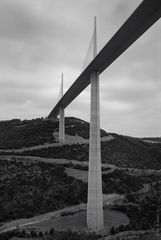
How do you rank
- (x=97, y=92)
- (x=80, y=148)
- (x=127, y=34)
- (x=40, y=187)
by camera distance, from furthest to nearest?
(x=80, y=148), (x=40, y=187), (x=97, y=92), (x=127, y=34)

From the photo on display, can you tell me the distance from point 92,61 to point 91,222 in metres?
12.8

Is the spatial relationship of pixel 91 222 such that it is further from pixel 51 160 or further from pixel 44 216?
pixel 51 160

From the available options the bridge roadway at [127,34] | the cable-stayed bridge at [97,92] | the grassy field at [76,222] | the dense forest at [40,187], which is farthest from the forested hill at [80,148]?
the bridge roadway at [127,34]

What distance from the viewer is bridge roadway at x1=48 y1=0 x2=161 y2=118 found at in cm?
2261

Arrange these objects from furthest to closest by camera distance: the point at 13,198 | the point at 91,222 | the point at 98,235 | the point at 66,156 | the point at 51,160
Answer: the point at 66,156
the point at 51,160
the point at 13,198
the point at 91,222
the point at 98,235

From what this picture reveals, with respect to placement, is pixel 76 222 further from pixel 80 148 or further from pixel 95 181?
pixel 80 148

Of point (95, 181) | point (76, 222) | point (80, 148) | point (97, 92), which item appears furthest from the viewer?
point (80, 148)

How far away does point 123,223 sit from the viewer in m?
31.5

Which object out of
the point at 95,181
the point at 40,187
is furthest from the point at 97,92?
the point at 40,187

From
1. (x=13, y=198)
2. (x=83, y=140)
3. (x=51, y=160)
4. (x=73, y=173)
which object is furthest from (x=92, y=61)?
(x=83, y=140)

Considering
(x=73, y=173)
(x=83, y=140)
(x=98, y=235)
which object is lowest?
(x=98, y=235)

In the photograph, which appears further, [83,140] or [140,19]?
[83,140]

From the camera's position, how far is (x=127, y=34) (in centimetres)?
2592

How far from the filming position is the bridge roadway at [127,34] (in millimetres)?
22609
